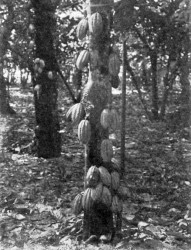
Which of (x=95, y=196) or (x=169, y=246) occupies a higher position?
(x=95, y=196)

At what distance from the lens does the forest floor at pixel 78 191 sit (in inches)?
141

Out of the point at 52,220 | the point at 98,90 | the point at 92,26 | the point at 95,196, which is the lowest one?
the point at 52,220

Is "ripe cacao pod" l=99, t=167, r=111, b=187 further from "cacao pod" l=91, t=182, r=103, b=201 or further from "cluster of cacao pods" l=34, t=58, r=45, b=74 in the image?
"cluster of cacao pods" l=34, t=58, r=45, b=74

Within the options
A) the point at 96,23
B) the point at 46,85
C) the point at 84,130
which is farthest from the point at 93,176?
the point at 46,85

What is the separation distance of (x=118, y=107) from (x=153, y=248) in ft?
24.7

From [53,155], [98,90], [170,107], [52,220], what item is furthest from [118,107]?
[98,90]

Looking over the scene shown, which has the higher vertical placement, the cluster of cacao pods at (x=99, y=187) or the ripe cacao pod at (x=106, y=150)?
the ripe cacao pod at (x=106, y=150)

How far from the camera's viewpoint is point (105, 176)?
3.22m

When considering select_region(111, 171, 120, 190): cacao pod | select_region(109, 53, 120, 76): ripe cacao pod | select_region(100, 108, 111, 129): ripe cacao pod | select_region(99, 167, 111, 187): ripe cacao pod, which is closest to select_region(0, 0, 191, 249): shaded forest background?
select_region(111, 171, 120, 190): cacao pod

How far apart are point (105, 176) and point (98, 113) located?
0.49 metres

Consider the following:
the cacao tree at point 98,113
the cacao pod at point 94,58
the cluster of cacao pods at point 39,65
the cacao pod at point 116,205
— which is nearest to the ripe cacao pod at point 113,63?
the cacao tree at point 98,113

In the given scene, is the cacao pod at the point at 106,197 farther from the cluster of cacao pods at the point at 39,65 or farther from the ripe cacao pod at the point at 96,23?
the cluster of cacao pods at the point at 39,65

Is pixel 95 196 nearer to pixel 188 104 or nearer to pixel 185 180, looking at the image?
pixel 185 180

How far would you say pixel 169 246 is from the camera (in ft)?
11.0
